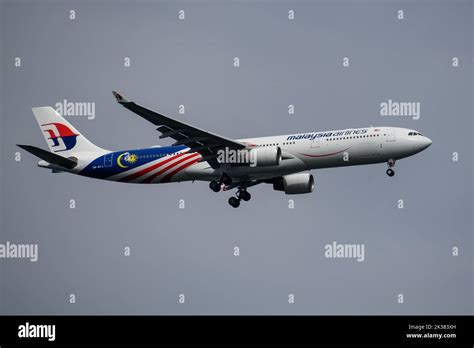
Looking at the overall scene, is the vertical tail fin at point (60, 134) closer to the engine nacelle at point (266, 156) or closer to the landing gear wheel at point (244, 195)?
the landing gear wheel at point (244, 195)

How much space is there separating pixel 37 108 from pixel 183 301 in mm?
20851

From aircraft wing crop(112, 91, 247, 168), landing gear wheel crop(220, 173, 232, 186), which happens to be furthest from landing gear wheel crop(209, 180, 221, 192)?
aircraft wing crop(112, 91, 247, 168)

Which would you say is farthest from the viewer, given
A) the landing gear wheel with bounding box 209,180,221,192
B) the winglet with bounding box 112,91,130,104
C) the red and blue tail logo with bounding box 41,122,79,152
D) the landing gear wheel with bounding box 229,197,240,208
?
the red and blue tail logo with bounding box 41,122,79,152

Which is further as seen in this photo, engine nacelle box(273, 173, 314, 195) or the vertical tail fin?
the vertical tail fin

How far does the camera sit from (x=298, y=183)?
192 feet

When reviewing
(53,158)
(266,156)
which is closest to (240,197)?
(266,156)

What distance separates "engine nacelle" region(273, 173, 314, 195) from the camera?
58375mm

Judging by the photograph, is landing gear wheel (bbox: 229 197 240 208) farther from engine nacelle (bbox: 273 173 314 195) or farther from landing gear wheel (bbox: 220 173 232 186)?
engine nacelle (bbox: 273 173 314 195)

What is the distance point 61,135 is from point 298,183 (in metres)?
Result: 17.6

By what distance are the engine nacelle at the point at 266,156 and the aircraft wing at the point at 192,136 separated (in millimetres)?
1413

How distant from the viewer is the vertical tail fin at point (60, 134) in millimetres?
62531

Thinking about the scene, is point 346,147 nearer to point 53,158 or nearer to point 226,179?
point 226,179

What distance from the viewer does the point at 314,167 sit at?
54.7m
